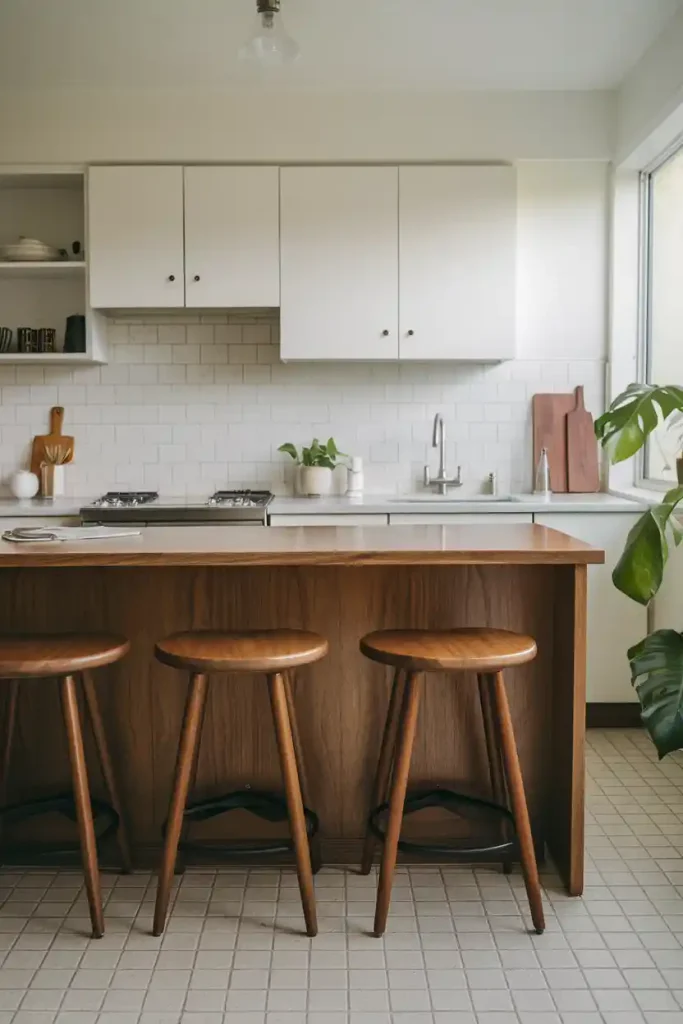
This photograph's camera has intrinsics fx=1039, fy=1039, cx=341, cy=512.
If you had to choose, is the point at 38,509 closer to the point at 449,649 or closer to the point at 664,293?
the point at 449,649

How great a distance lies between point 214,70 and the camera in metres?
4.59

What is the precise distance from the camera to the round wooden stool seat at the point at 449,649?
2500 millimetres

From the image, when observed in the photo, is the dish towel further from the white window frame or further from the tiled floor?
the white window frame

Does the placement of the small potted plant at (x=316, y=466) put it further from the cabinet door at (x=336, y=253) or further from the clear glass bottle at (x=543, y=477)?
the clear glass bottle at (x=543, y=477)

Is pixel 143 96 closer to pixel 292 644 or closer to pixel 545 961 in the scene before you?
pixel 292 644

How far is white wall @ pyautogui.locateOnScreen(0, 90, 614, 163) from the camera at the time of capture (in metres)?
4.77

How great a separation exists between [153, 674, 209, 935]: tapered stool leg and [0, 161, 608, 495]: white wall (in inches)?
105

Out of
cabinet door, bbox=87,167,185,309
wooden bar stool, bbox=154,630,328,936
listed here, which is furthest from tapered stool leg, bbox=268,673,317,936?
cabinet door, bbox=87,167,185,309

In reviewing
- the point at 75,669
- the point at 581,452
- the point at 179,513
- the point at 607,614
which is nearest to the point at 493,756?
the point at 75,669

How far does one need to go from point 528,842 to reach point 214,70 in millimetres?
3558

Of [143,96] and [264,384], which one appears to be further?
[264,384]

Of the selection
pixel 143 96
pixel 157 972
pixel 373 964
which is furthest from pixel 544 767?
pixel 143 96

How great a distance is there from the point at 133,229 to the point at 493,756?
302 centimetres

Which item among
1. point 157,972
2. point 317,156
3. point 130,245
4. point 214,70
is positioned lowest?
point 157,972
